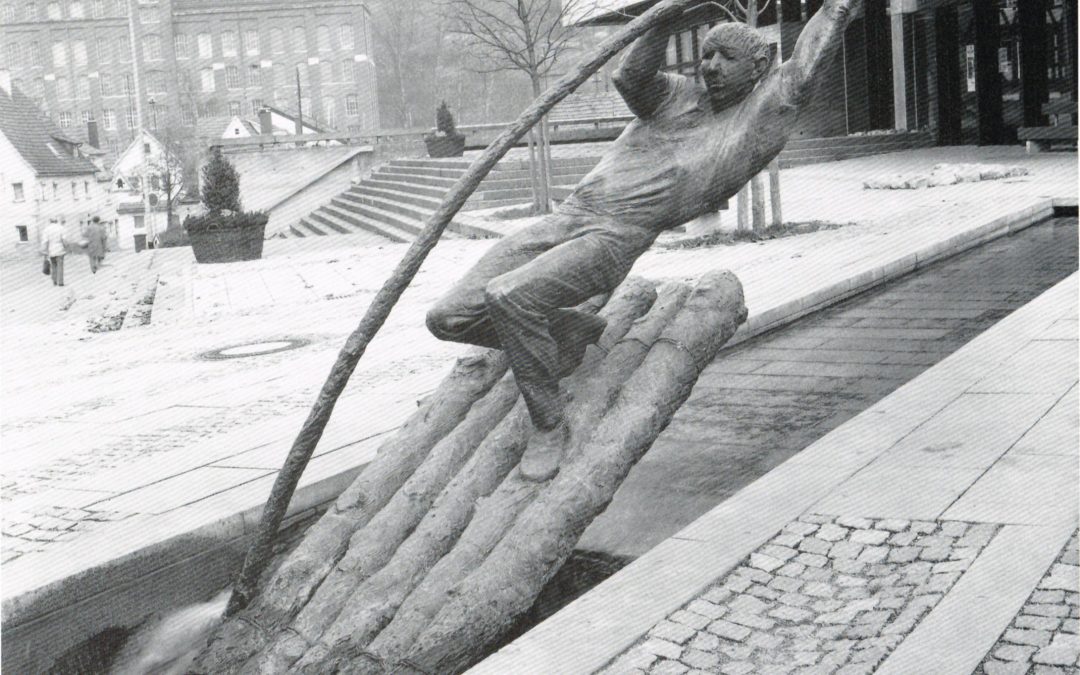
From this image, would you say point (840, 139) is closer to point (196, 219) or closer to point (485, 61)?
point (485, 61)

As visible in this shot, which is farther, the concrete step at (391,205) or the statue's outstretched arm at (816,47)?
the concrete step at (391,205)

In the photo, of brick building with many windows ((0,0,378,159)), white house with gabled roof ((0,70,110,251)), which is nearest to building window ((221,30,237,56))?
brick building with many windows ((0,0,378,159))

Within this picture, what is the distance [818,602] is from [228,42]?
68537 millimetres

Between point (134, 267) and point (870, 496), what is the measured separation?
85.8ft

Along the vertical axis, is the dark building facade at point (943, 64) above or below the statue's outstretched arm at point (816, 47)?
above

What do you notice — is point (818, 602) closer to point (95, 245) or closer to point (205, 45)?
point (95, 245)

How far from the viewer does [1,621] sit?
4480 mm

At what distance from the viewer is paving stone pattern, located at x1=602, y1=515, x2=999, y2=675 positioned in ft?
11.3

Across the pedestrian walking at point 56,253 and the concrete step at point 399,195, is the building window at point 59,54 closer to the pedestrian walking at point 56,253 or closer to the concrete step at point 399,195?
the pedestrian walking at point 56,253

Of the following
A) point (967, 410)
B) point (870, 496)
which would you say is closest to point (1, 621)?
point (870, 496)

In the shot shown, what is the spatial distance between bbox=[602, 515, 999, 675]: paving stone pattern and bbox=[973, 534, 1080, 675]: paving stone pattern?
0.91 ft

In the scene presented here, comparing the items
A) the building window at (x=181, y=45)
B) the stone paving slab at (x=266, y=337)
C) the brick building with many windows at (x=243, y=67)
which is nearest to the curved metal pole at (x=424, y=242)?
the stone paving slab at (x=266, y=337)

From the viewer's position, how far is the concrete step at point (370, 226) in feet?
81.6

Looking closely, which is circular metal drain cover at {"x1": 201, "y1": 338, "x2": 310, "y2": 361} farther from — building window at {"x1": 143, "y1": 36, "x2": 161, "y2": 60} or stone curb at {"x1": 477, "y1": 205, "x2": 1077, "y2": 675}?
building window at {"x1": 143, "y1": 36, "x2": 161, "y2": 60}
